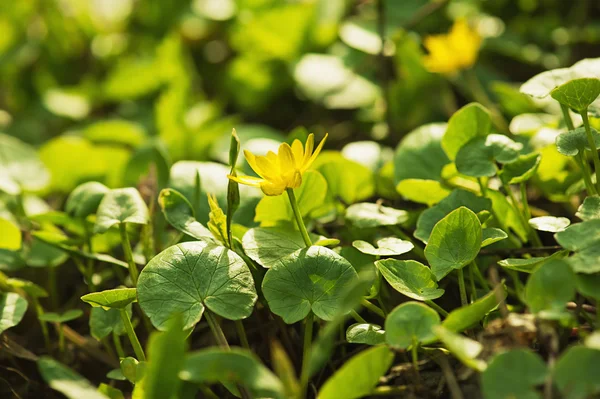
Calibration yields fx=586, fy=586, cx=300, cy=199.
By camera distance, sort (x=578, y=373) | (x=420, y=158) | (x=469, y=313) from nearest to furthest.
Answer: (x=578, y=373) → (x=469, y=313) → (x=420, y=158)

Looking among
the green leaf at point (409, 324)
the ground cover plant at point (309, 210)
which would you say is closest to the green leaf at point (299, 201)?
the ground cover plant at point (309, 210)

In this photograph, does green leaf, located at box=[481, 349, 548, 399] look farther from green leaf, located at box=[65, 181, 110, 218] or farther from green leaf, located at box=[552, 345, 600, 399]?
green leaf, located at box=[65, 181, 110, 218]

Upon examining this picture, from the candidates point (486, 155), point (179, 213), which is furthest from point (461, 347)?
point (179, 213)

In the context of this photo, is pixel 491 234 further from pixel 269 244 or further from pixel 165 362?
Answer: pixel 165 362

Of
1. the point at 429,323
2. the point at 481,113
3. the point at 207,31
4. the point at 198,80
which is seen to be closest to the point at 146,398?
the point at 429,323

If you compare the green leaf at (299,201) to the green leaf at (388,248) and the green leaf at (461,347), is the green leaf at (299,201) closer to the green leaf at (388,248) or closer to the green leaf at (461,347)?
the green leaf at (388,248)

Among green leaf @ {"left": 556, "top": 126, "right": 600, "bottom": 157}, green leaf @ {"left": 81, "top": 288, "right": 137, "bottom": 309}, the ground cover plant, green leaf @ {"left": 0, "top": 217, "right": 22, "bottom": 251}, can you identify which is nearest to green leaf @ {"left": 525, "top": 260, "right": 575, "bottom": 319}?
the ground cover plant

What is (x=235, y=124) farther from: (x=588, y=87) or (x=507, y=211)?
(x=588, y=87)
